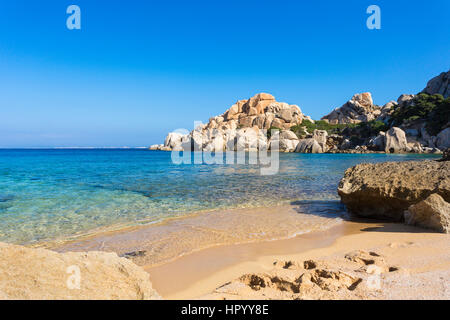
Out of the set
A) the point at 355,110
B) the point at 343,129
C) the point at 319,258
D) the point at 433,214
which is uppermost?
the point at 355,110

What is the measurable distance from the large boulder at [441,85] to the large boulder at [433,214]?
7655 cm

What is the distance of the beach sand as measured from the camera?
9.61 feet

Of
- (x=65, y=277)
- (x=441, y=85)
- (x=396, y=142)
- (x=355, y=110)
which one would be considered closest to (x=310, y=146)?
(x=396, y=142)

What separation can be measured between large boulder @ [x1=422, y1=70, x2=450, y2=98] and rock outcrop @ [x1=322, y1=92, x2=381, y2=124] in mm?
24619

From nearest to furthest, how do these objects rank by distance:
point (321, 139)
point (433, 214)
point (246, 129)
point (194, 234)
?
point (433, 214) < point (194, 234) < point (321, 139) < point (246, 129)

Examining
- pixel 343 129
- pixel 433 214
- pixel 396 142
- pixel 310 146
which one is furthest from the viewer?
pixel 343 129

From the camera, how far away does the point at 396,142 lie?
51.2 metres

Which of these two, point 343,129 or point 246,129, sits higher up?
point 246,129

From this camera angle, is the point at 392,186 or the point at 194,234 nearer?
the point at 194,234

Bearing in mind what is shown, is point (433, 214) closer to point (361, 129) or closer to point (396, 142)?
point (396, 142)

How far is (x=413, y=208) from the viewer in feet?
19.0

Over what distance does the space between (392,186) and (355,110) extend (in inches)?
4040
